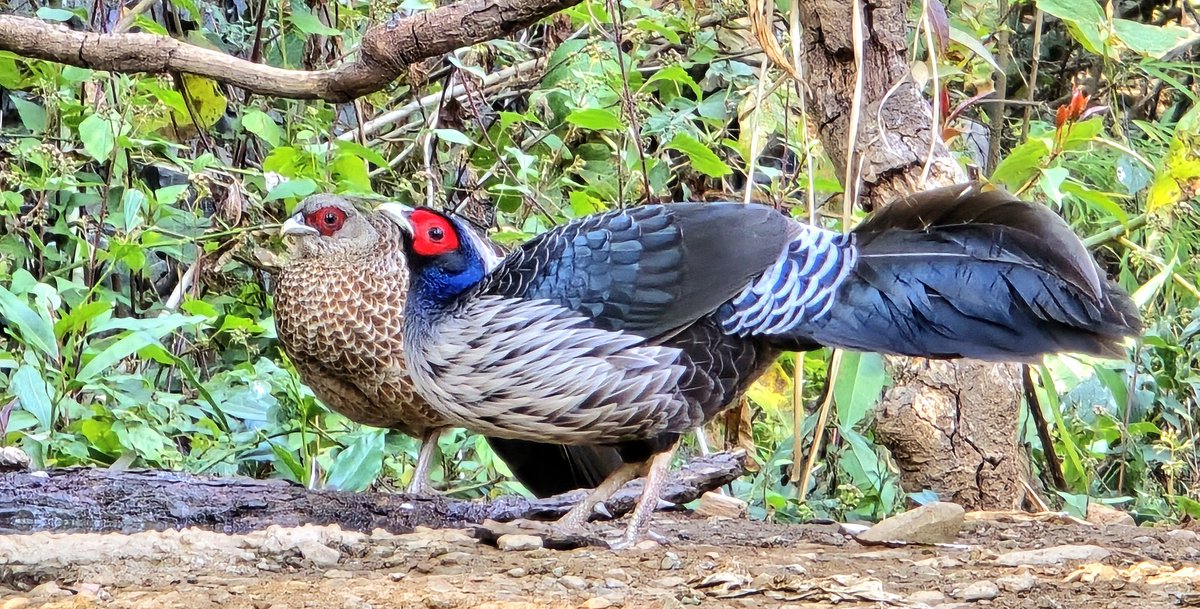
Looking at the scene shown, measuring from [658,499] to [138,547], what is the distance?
50.1 inches

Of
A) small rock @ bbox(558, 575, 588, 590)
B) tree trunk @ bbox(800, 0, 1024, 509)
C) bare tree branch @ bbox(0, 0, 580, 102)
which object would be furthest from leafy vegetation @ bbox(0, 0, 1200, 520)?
small rock @ bbox(558, 575, 588, 590)

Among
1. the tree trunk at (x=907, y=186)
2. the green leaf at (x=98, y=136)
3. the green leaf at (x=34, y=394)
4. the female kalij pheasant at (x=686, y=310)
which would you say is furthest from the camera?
the green leaf at (x=98, y=136)

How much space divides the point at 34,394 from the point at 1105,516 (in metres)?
3.20

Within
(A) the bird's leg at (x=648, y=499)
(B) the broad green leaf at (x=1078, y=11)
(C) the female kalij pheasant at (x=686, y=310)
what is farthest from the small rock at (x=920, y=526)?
(B) the broad green leaf at (x=1078, y=11)

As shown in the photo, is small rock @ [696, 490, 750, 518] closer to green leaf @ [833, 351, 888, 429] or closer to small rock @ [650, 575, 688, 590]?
green leaf @ [833, 351, 888, 429]

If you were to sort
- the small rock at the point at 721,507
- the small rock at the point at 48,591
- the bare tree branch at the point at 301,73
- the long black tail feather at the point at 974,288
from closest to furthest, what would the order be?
the small rock at the point at 48,591 → the bare tree branch at the point at 301,73 → the long black tail feather at the point at 974,288 → the small rock at the point at 721,507

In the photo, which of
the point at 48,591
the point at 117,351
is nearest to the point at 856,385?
the point at 117,351

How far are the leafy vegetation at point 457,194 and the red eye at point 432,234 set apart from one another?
0.73 metres

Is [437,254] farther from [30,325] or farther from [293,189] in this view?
[30,325]

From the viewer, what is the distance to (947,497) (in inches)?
157

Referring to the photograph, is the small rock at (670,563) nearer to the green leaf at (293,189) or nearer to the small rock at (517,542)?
the small rock at (517,542)

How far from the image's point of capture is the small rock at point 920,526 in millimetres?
3135

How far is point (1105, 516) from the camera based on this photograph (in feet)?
13.5

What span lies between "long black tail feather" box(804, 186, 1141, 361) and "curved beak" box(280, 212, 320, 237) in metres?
1.67
